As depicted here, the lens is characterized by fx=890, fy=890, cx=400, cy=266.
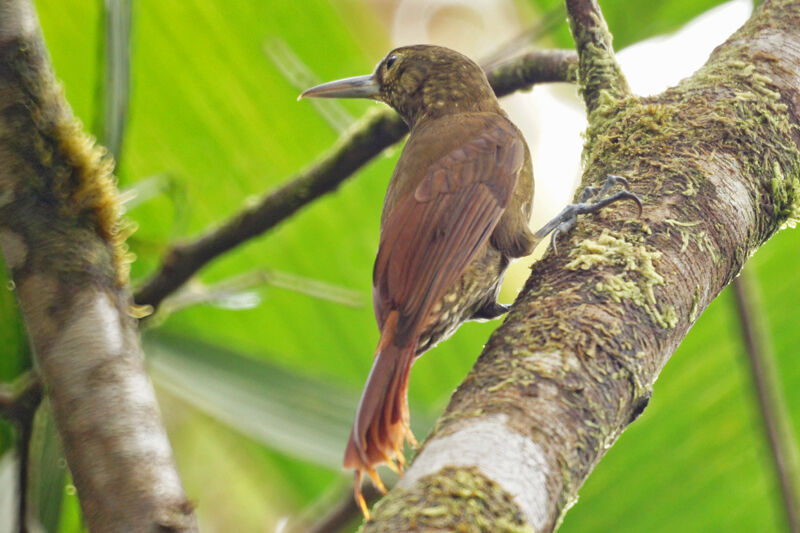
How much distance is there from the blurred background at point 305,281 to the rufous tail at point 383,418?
666mm

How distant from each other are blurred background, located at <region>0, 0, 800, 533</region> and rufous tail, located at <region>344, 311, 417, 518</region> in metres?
0.67

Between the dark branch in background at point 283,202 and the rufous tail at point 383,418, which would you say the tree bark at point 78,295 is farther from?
the dark branch in background at point 283,202

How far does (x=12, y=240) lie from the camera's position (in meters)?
1.43

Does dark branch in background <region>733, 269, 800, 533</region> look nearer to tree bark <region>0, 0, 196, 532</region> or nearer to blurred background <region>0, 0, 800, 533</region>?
blurred background <region>0, 0, 800, 533</region>

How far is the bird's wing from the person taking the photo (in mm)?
1849

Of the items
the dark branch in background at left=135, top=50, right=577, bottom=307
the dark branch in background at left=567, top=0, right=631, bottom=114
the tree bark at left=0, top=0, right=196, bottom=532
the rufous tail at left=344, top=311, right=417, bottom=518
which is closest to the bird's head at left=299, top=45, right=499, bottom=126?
the dark branch in background at left=135, top=50, right=577, bottom=307

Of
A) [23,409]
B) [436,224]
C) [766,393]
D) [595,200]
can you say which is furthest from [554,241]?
[23,409]

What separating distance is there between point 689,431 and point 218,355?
154 cm

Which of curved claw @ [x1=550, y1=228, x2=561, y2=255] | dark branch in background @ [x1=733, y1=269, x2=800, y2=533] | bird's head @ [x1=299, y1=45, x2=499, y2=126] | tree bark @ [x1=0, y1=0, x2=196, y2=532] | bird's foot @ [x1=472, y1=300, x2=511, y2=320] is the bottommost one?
dark branch in background @ [x1=733, y1=269, x2=800, y2=533]

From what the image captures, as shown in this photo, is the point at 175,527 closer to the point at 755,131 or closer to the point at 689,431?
the point at 755,131

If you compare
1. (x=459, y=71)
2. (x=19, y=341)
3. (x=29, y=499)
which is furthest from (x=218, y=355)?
(x=459, y=71)

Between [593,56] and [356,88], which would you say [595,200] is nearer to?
[593,56]

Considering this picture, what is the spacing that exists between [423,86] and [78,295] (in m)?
1.49

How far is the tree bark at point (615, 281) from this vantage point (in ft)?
3.28
